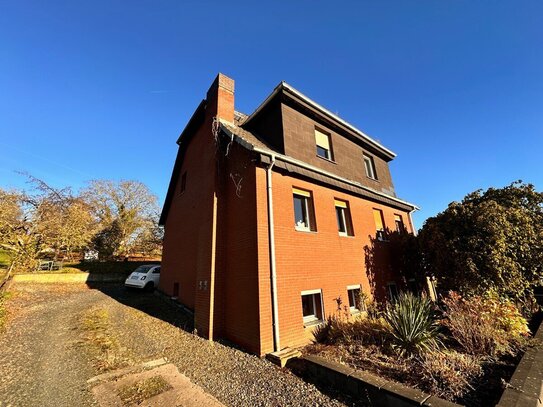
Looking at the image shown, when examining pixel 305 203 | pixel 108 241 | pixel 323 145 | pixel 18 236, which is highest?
pixel 323 145

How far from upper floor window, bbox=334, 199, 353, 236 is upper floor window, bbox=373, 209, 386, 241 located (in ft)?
7.09

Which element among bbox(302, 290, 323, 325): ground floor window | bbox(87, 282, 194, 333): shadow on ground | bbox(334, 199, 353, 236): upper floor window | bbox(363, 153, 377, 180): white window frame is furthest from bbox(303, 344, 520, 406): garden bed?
bbox(363, 153, 377, 180): white window frame

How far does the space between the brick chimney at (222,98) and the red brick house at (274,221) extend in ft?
0.15

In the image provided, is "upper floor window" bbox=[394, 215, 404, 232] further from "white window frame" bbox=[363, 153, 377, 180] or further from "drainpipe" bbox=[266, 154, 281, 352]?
"drainpipe" bbox=[266, 154, 281, 352]

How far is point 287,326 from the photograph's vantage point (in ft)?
21.7

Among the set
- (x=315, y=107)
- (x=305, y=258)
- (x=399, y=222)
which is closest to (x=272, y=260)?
(x=305, y=258)

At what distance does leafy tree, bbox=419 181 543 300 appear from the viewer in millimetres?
7871

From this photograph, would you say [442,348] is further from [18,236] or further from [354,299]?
[18,236]

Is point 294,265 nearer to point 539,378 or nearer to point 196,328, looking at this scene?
point 196,328

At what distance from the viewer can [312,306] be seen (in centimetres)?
776

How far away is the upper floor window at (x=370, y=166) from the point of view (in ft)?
43.3

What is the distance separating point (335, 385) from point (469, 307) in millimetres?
4264

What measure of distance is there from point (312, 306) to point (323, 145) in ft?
21.2

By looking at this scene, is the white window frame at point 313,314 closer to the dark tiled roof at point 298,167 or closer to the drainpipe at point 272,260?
the drainpipe at point 272,260
